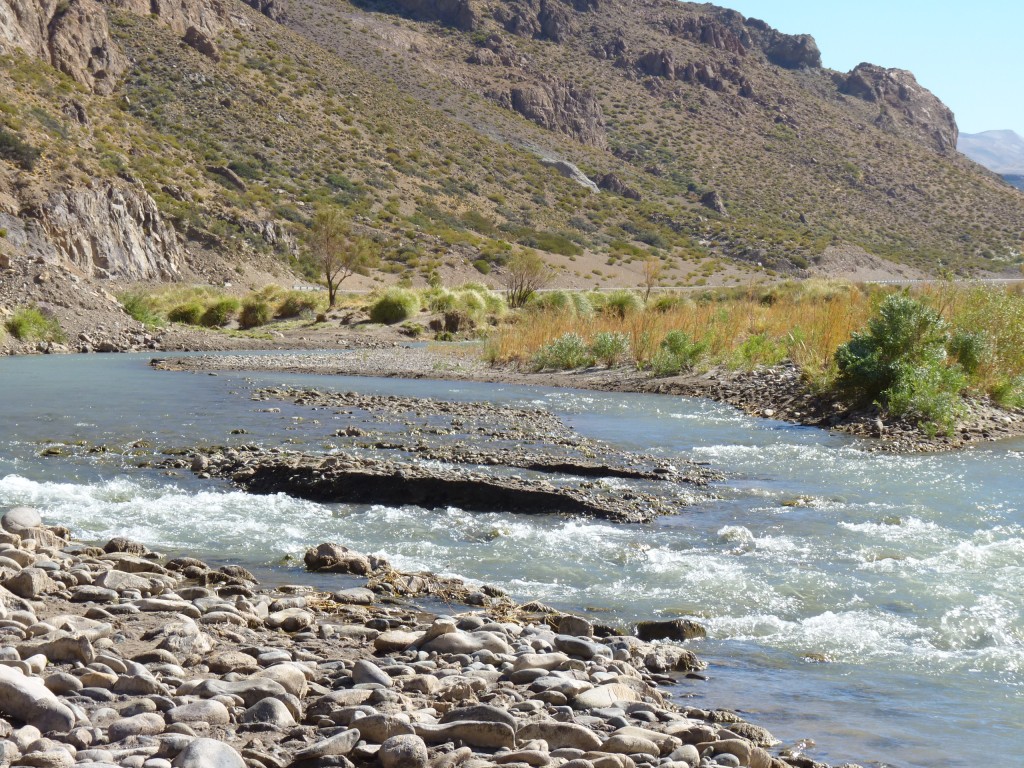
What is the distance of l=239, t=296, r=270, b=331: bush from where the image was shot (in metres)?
36.7

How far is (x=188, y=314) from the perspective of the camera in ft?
120

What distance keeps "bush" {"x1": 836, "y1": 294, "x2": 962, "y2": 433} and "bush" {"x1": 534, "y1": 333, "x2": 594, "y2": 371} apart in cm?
758

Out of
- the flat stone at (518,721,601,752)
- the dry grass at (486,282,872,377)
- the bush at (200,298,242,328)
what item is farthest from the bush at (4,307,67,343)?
the flat stone at (518,721,601,752)

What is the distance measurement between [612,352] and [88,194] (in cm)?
2747

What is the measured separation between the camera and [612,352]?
22.8 meters

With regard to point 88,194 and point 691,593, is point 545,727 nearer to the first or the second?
point 691,593

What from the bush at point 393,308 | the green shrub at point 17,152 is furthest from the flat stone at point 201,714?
the green shrub at point 17,152

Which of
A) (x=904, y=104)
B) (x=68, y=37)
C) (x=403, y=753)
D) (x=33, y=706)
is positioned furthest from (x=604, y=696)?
(x=904, y=104)

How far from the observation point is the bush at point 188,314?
36.4 meters

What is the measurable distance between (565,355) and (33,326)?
1373 centimetres

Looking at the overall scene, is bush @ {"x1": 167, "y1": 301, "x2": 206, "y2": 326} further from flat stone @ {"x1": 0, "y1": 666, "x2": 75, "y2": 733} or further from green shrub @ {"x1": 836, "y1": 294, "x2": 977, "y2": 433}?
flat stone @ {"x1": 0, "y1": 666, "x2": 75, "y2": 733}

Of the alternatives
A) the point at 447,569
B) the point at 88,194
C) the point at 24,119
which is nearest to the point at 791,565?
the point at 447,569

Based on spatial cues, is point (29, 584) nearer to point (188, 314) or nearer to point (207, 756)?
point (207, 756)

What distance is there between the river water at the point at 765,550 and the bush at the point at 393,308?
2116 cm
